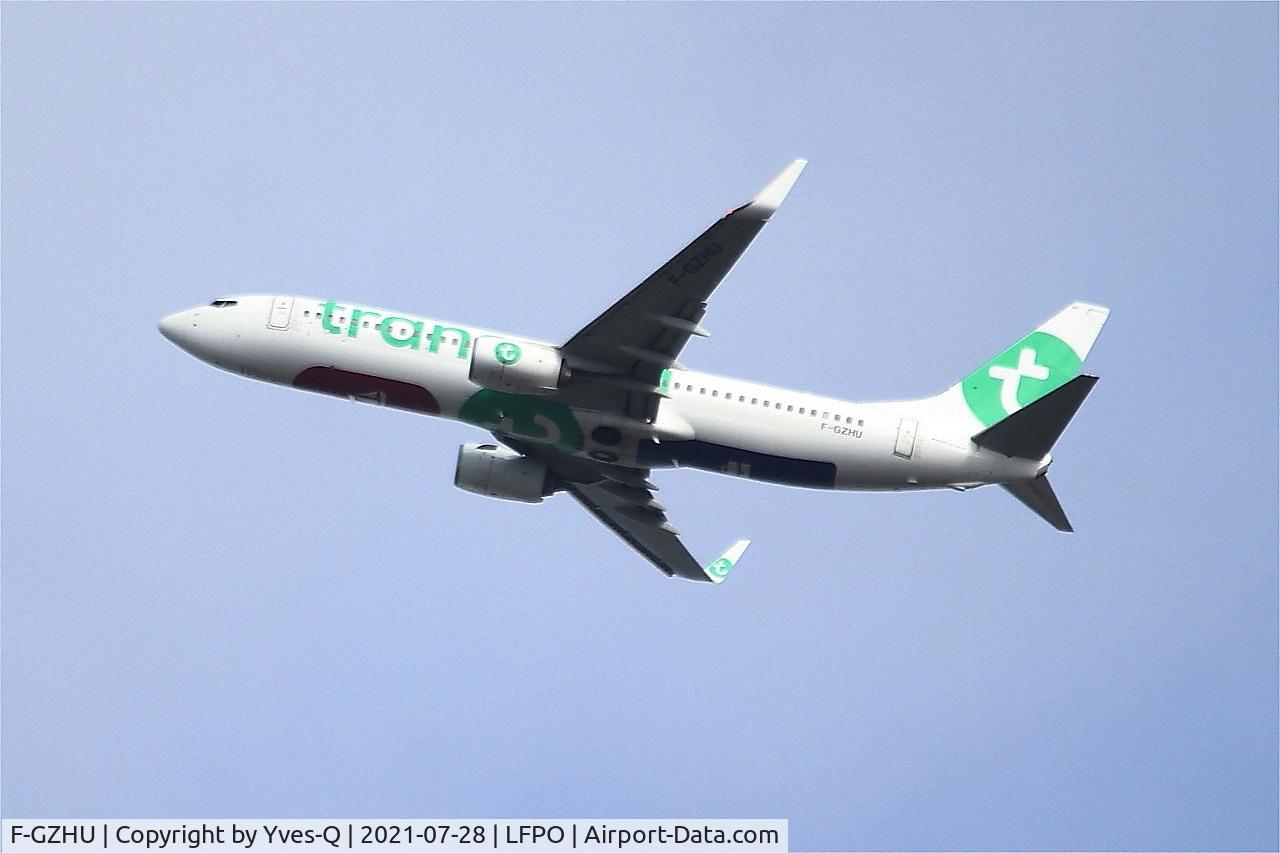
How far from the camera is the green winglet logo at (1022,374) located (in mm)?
47094

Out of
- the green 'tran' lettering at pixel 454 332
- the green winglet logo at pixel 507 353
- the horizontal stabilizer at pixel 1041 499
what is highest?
the green 'tran' lettering at pixel 454 332

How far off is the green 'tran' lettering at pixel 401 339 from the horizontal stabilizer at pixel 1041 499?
1708cm

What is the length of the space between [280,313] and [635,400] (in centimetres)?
1078

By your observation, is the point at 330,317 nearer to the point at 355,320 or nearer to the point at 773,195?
the point at 355,320

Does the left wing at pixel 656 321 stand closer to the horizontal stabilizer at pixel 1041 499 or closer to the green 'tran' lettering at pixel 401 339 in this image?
the green 'tran' lettering at pixel 401 339

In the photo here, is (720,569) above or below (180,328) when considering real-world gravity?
below

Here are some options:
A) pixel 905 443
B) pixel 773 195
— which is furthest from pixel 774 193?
pixel 905 443

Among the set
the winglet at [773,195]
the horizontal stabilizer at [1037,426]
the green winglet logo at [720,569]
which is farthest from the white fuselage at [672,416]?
the green winglet logo at [720,569]

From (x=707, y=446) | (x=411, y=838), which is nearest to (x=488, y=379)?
(x=707, y=446)

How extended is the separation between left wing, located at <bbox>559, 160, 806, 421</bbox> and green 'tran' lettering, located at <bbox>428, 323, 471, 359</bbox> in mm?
2813

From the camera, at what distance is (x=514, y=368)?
4294 cm

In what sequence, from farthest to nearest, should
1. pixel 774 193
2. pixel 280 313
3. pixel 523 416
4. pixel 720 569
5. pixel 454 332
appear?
pixel 720 569 → pixel 280 313 → pixel 454 332 → pixel 523 416 → pixel 774 193

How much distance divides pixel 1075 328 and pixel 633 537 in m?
15.6

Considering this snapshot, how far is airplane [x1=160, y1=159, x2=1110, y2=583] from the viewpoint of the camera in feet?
140
